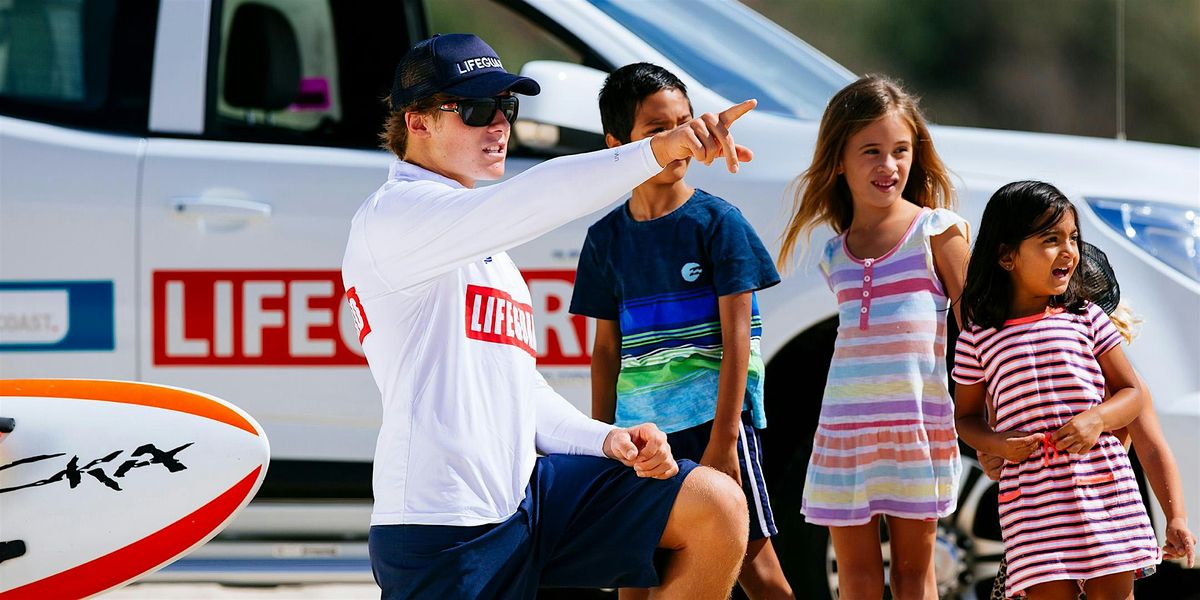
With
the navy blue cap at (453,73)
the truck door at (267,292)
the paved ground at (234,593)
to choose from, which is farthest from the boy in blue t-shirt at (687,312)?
the paved ground at (234,593)

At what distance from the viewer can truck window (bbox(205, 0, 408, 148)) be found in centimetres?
Answer: 475

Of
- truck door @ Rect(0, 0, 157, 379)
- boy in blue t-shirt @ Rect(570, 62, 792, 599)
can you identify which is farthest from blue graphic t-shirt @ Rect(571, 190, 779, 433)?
truck door @ Rect(0, 0, 157, 379)

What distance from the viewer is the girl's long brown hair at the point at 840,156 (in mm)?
3680

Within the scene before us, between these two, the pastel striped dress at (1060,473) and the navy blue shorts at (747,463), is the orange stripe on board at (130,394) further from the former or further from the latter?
the pastel striped dress at (1060,473)

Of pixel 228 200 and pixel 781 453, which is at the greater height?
pixel 228 200

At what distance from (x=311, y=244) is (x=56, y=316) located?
28.1 inches

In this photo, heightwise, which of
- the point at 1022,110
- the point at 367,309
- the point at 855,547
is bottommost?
the point at 855,547

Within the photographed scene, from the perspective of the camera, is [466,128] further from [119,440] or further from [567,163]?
[119,440]

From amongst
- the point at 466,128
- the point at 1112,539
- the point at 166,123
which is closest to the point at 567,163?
the point at 466,128

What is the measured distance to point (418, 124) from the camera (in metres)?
3.16

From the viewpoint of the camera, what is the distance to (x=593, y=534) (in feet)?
10.1

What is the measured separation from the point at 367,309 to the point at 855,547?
4.20ft

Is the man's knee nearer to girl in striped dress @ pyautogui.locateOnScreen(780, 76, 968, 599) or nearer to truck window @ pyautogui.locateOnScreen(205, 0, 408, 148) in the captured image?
girl in striped dress @ pyautogui.locateOnScreen(780, 76, 968, 599)

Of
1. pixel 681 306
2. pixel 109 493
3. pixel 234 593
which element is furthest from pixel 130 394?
pixel 234 593
